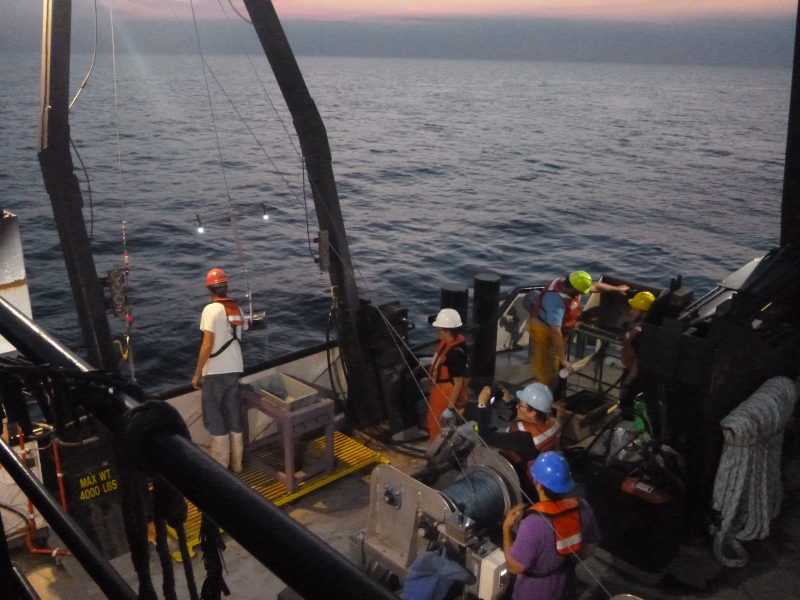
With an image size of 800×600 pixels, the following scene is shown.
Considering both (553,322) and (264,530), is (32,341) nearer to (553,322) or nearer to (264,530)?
(264,530)

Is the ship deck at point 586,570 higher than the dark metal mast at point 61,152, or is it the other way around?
the dark metal mast at point 61,152

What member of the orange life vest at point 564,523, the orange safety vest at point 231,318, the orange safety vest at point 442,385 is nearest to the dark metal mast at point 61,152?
the orange safety vest at point 231,318

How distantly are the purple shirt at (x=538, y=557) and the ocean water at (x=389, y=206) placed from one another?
4369 millimetres

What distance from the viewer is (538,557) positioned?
4410mm

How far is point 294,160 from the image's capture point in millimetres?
54719

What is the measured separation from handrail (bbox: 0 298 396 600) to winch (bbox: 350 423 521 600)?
159 inches

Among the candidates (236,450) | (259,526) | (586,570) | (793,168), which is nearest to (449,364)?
(236,450)

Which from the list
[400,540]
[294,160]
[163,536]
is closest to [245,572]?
[400,540]

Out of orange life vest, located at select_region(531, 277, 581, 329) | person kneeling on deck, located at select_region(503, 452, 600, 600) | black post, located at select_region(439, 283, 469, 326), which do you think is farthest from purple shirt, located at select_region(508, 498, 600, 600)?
black post, located at select_region(439, 283, 469, 326)

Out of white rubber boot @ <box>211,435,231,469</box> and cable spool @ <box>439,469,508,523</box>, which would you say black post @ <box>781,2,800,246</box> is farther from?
white rubber boot @ <box>211,435,231,469</box>

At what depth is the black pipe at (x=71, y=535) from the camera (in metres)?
1.17

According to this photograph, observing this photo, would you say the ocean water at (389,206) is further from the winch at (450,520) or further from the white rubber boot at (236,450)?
the winch at (450,520)

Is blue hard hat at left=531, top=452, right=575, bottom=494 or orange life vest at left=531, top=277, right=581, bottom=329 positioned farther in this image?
orange life vest at left=531, top=277, right=581, bottom=329

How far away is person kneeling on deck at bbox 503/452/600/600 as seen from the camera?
14.4 feet
